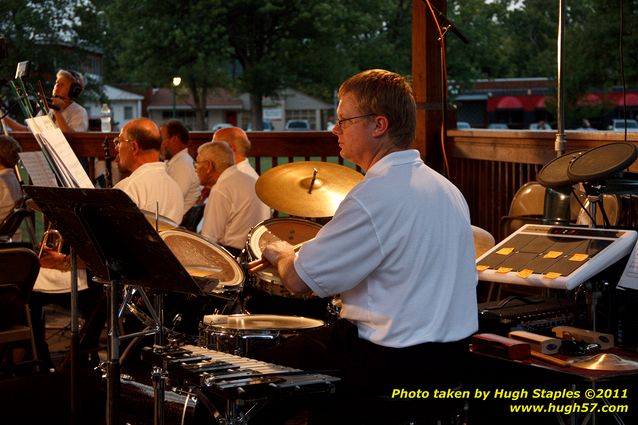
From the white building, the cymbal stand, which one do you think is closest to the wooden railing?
the cymbal stand

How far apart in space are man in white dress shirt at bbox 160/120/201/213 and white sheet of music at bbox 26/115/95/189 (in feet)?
12.1

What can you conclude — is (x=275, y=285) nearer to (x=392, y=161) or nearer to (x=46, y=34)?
(x=392, y=161)

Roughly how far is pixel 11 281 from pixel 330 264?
3.11 meters

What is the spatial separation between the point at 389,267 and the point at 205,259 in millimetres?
1529

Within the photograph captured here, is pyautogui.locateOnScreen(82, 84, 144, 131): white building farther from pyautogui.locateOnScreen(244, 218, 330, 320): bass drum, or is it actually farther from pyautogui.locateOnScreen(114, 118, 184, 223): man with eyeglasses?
pyautogui.locateOnScreen(244, 218, 330, 320): bass drum

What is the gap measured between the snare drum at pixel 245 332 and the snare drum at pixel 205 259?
7.4 inches

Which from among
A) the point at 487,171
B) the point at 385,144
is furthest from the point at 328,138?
the point at 385,144

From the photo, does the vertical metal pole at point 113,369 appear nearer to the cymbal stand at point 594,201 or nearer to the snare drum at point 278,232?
the snare drum at point 278,232

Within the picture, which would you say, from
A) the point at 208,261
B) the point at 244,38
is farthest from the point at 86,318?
the point at 244,38

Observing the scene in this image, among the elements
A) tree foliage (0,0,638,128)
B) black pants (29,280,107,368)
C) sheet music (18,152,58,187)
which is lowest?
black pants (29,280,107,368)

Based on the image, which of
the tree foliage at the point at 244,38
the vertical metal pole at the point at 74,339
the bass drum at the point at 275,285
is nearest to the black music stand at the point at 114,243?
the vertical metal pole at the point at 74,339

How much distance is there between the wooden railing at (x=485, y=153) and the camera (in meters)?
6.35

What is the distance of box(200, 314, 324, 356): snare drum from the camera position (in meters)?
4.12

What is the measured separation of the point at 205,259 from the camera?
4.71 m
